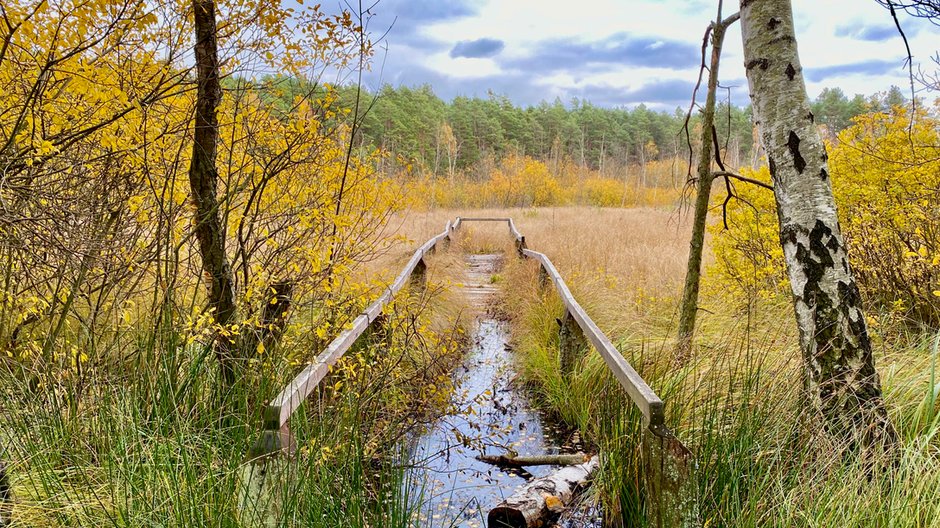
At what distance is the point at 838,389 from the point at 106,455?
10.2 feet

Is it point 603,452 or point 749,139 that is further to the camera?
point 749,139

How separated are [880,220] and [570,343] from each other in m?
3.01

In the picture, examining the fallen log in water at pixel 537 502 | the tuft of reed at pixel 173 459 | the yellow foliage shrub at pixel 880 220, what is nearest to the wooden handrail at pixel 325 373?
the tuft of reed at pixel 173 459

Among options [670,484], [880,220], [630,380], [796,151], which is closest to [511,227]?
[880,220]

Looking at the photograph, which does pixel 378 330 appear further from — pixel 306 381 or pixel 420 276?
pixel 420 276

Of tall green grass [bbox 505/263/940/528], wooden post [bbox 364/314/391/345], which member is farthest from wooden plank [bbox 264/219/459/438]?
tall green grass [bbox 505/263/940/528]

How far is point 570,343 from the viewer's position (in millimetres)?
5160

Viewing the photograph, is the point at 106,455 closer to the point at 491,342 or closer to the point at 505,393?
the point at 505,393

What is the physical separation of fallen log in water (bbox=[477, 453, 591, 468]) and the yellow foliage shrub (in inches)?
90.0

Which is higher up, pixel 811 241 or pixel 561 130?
pixel 561 130

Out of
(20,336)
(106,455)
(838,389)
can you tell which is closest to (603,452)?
(838,389)

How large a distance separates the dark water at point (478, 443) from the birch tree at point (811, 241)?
5.82ft

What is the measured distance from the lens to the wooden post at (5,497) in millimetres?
1955

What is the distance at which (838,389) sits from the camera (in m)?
2.64
